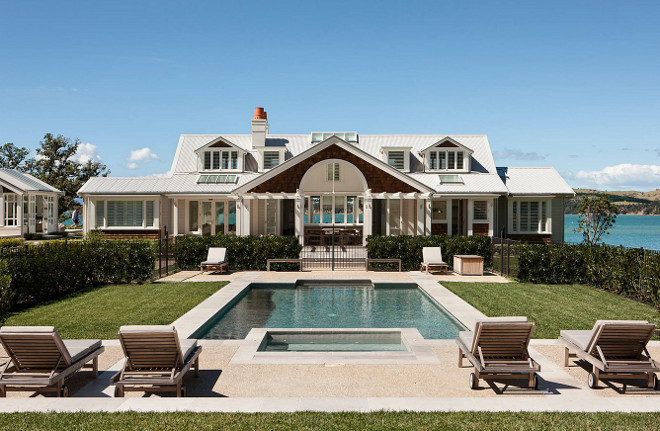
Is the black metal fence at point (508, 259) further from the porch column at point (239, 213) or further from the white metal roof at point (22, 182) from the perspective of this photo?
the white metal roof at point (22, 182)

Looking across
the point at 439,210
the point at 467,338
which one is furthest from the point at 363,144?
the point at 467,338

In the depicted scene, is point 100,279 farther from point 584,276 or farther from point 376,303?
point 584,276

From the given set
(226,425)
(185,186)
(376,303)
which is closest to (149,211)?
(185,186)

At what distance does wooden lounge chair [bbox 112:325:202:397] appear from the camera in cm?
597

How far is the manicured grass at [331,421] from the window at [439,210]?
2253 centimetres

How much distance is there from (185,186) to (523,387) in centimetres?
2507

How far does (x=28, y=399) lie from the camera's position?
19.2 feet

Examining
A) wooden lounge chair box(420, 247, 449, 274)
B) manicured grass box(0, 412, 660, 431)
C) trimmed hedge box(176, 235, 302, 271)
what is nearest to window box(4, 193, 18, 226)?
trimmed hedge box(176, 235, 302, 271)

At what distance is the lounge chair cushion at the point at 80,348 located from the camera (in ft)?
21.3

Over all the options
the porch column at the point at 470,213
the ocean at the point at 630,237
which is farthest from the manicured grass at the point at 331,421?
the ocean at the point at 630,237

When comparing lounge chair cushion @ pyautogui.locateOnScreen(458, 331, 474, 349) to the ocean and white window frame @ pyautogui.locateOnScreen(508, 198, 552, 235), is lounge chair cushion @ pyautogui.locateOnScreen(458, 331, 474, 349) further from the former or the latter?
the ocean

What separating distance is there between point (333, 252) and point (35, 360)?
1367cm

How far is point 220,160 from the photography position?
2970cm

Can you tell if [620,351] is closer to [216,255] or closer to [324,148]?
[216,255]
